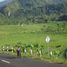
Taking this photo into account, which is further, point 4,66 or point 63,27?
point 63,27

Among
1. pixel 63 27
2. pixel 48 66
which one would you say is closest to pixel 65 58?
pixel 48 66

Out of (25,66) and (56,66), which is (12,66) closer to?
(25,66)

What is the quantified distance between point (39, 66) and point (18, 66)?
156 cm

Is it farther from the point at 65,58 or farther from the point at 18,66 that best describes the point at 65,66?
the point at 65,58

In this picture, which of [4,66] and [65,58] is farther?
[65,58]

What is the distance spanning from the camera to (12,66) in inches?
870

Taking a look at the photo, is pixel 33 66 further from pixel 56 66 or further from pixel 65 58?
pixel 65 58

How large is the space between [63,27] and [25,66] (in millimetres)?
121047

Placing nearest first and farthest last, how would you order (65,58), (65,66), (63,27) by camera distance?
(65,66)
(65,58)
(63,27)

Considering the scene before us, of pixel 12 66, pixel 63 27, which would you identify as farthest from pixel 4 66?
pixel 63 27

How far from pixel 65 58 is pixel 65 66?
19.2 feet

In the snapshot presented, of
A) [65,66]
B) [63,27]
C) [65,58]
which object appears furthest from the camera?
[63,27]

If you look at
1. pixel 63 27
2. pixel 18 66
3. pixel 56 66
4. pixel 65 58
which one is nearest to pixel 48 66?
pixel 56 66

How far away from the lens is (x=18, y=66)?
873 inches
